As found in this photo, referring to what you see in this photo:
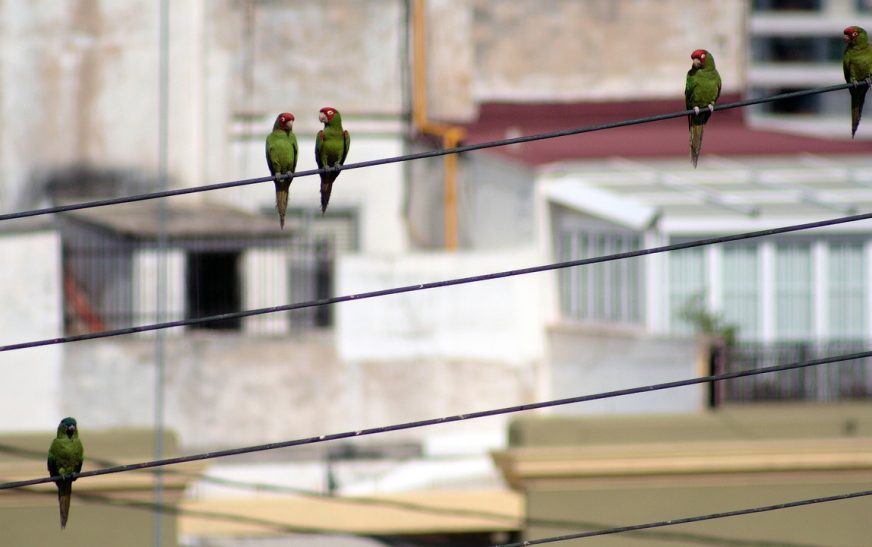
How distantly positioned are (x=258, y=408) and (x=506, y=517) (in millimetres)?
6785

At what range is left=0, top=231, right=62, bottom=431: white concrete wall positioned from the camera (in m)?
25.7

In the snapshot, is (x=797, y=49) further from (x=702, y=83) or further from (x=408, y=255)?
(x=702, y=83)

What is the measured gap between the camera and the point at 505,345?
26.2m

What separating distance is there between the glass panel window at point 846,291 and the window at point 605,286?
102 inches

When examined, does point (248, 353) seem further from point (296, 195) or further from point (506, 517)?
point (506, 517)

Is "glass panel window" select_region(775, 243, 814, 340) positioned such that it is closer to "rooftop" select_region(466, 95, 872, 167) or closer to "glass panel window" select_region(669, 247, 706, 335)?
"glass panel window" select_region(669, 247, 706, 335)

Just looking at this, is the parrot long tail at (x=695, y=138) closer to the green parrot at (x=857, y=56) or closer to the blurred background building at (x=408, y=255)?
the green parrot at (x=857, y=56)

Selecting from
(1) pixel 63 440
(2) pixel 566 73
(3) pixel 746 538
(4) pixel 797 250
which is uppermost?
(2) pixel 566 73

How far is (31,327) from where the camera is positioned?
26.3 m

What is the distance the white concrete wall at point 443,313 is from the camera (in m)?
26.2

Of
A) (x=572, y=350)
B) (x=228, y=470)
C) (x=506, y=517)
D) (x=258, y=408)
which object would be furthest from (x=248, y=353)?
(x=506, y=517)

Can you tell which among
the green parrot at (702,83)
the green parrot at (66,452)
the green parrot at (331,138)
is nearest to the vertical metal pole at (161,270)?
the green parrot at (66,452)

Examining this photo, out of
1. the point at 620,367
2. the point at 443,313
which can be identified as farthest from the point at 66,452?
the point at 443,313

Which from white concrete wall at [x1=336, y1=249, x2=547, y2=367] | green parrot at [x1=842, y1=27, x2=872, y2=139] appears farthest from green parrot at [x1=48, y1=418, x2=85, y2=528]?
white concrete wall at [x1=336, y1=249, x2=547, y2=367]
